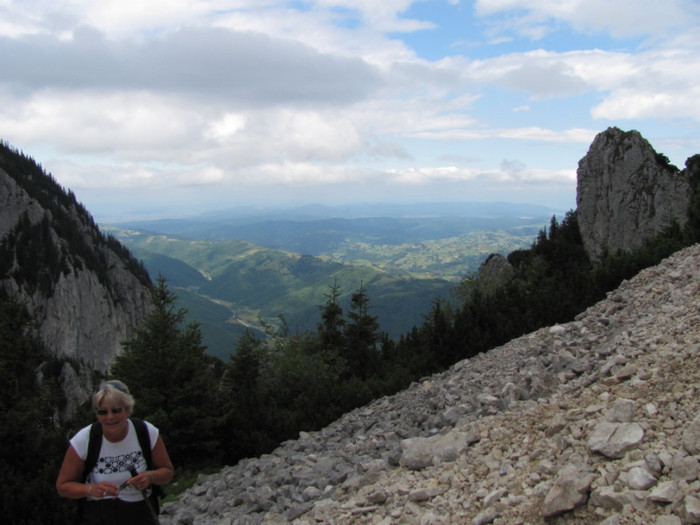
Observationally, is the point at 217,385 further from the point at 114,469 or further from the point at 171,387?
the point at 114,469

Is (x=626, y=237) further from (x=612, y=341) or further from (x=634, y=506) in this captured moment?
(x=634, y=506)

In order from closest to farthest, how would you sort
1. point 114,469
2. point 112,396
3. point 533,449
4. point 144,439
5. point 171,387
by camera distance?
point 112,396 → point 114,469 → point 144,439 → point 533,449 → point 171,387

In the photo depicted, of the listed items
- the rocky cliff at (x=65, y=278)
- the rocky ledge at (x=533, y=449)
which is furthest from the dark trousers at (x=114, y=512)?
the rocky cliff at (x=65, y=278)

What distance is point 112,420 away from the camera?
5418 mm

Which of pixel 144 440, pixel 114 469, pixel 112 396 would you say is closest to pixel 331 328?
pixel 144 440

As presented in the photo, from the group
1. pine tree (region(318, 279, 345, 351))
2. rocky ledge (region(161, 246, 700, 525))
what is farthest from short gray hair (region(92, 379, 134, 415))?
pine tree (region(318, 279, 345, 351))

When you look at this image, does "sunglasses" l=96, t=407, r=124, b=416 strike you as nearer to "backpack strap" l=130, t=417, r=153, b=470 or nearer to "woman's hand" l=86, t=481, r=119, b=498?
"backpack strap" l=130, t=417, r=153, b=470

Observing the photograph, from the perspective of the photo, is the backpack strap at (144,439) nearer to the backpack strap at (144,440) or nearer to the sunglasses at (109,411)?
the backpack strap at (144,440)

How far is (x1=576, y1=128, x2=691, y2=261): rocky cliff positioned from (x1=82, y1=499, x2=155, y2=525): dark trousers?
176 ft

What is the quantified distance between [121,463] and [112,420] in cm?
64

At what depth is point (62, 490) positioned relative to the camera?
5441 mm

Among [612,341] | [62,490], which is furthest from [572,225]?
[62,490]

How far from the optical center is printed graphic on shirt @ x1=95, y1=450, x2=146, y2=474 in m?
5.56

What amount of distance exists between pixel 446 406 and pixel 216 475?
8034mm
